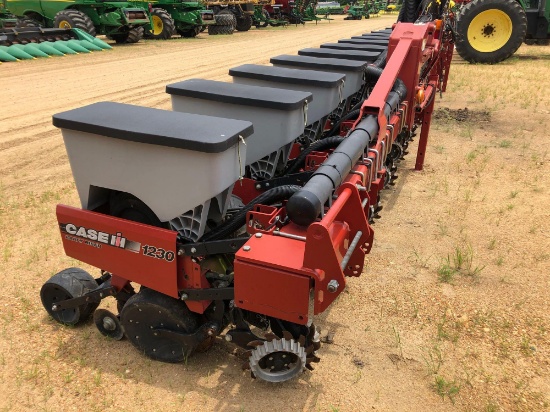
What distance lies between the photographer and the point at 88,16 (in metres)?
15.3

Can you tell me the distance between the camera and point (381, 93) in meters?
3.17

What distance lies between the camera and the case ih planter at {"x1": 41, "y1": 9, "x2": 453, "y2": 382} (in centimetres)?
207

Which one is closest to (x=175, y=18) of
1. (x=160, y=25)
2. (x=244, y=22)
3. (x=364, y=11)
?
(x=160, y=25)

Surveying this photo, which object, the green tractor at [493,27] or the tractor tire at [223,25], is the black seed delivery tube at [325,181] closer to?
the green tractor at [493,27]

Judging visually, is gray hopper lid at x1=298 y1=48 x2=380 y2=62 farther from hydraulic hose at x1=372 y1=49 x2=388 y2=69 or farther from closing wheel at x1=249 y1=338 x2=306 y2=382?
closing wheel at x1=249 y1=338 x2=306 y2=382

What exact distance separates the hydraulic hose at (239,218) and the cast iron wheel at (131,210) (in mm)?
273

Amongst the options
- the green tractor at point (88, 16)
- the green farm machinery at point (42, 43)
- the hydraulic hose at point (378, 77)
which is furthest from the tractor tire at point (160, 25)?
the hydraulic hose at point (378, 77)

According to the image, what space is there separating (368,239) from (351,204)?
221mm

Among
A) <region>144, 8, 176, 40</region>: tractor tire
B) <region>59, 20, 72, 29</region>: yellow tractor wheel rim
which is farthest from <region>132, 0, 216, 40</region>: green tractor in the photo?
<region>59, 20, 72, 29</region>: yellow tractor wheel rim

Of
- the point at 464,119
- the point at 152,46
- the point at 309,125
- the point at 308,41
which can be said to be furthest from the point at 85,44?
the point at 309,125

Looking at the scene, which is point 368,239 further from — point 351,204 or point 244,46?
point 244,46

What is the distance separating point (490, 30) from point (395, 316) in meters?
11.3

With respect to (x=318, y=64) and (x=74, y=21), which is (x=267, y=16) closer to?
(x=74, y=21)

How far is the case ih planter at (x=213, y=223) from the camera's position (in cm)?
207
